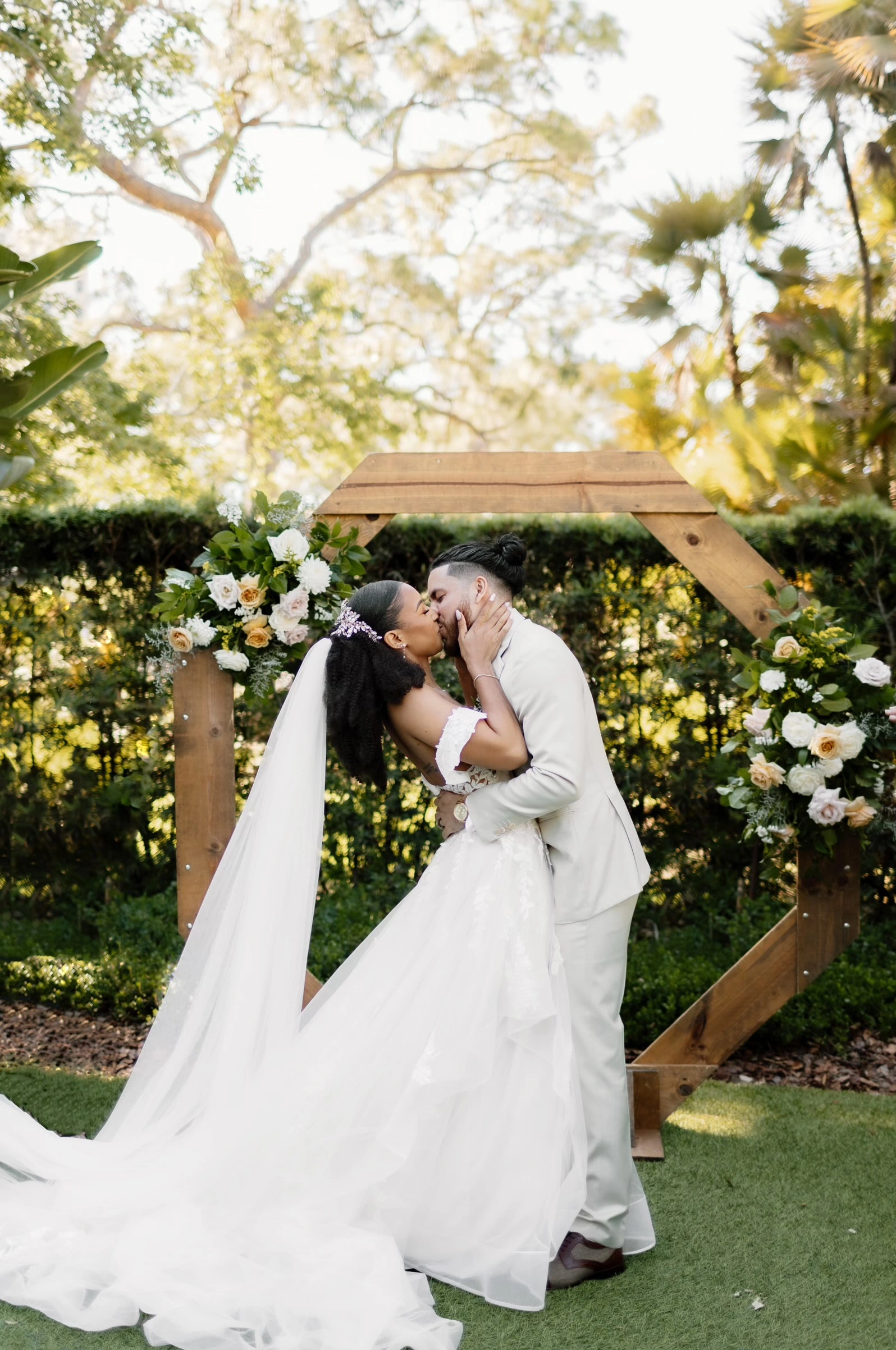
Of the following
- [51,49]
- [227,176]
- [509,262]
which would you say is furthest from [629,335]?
[51,49]

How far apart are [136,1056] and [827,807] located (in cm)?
323

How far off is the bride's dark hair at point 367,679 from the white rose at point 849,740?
1.51 metres

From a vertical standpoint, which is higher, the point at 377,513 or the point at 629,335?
the point at 629,335

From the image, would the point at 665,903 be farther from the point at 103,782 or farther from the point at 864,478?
the point at 864,478

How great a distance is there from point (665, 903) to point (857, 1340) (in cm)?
318

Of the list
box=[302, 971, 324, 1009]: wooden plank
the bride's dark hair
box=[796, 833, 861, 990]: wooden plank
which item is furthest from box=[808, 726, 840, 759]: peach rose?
box=[302, 971, 324, 1009]: wooden plank

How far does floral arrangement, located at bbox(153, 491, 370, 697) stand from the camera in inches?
151

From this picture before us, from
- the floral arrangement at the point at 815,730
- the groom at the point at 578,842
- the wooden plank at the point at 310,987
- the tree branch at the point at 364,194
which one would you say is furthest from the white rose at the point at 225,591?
the tree branch at the point at 364,194

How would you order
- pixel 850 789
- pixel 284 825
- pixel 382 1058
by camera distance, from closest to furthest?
pixel 382 1058
pixel 284 825
pixel 850 789

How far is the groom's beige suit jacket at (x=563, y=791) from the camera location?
3.13 meters

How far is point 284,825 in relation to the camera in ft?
11.1

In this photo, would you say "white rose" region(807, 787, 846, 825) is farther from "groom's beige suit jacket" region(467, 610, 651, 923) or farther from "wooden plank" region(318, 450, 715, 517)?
"wooden plank" region(318, 450, 715, 517)

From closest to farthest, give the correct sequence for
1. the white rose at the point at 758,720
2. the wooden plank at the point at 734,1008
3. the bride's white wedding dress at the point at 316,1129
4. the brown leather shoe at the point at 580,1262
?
1. the bride's white wedding dress at the point at 316,1129
2. the brown leather shoe at the point at 580,1262
3. the white rose at the point at 758,720
4. the wooden plank at the point at 734,1008

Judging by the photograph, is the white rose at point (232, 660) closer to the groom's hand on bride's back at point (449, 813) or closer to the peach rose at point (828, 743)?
the groom's hand on bride's back at point (449, 813)
